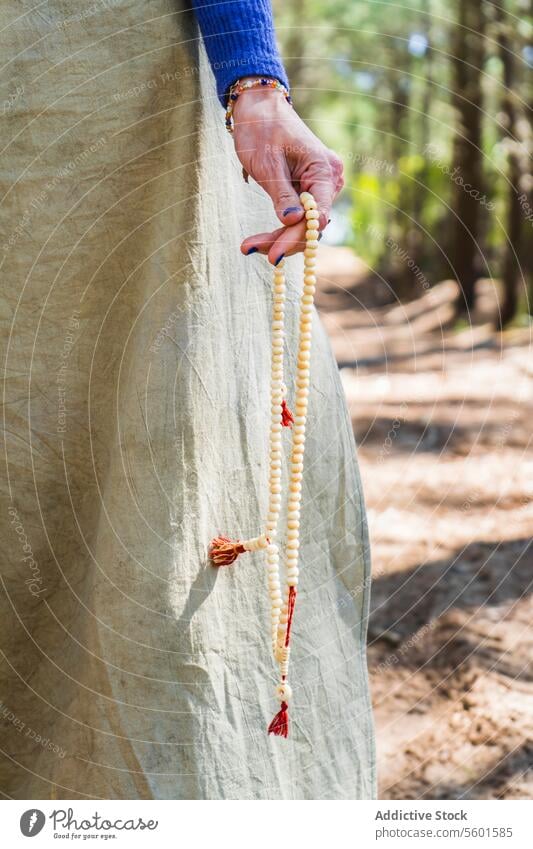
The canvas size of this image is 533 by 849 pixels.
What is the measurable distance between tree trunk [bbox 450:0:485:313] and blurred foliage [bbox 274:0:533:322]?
17 millimetres

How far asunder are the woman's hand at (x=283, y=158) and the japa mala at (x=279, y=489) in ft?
0.25

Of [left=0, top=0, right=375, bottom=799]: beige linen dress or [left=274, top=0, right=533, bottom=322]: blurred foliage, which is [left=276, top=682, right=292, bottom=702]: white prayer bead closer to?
[left=0, top=0, right=375, bottom=799]: beige linen dress

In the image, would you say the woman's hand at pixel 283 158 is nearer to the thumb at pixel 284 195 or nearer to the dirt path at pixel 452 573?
the thumb at pixel 284 195

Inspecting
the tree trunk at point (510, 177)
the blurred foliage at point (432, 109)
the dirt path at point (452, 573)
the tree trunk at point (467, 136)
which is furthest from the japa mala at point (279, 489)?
the tree trunk at point (467, 136)

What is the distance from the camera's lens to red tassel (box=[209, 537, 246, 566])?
1420 mm

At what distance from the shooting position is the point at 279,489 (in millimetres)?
1378

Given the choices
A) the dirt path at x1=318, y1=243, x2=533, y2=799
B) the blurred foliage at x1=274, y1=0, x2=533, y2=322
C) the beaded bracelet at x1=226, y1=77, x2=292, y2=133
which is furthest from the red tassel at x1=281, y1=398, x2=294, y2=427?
the blurred foliage at x1=274, y1=0, x2=533, y2=322

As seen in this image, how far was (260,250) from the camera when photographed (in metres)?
1.29

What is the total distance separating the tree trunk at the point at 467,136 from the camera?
8328 millimetres

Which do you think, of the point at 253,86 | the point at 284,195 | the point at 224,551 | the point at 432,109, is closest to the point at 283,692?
the point at 224,551
